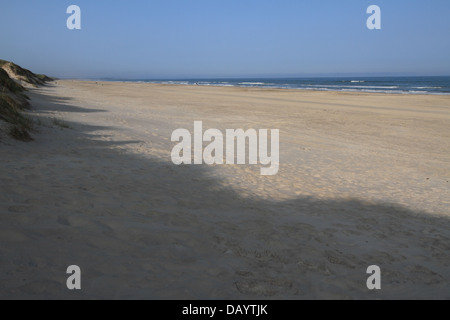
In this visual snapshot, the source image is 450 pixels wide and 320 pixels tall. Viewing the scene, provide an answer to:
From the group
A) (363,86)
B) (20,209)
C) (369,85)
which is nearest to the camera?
(20,209)

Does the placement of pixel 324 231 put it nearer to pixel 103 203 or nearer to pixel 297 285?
pixel 297 285

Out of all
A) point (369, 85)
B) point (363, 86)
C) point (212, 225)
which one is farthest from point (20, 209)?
point (369, 85)

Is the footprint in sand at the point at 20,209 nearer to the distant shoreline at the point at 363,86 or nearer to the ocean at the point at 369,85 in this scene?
the distant shoreline at the point at 363,86

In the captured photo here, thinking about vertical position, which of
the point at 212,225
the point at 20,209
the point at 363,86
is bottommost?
the point at 212,225

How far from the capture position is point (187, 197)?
4.89 meters

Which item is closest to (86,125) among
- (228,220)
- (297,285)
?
(228,220)

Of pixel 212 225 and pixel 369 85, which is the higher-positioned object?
pixel 369 85

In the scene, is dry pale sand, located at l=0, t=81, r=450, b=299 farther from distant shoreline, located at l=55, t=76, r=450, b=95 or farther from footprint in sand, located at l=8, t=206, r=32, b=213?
distant shoreline, located at l=55, t=76, r=450, b=95

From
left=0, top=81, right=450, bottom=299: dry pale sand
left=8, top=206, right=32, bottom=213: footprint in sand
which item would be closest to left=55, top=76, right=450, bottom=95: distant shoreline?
left=0, top=81, right=450, bottom=299: dry pale sand

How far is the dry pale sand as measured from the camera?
278 cm

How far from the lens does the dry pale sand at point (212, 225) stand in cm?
A: 278

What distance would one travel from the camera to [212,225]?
13.0 feet

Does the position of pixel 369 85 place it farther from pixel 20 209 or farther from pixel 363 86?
pixel 20 209

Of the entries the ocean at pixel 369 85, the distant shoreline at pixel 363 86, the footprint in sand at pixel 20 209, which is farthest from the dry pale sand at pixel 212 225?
the ocean at pixel 369 85
